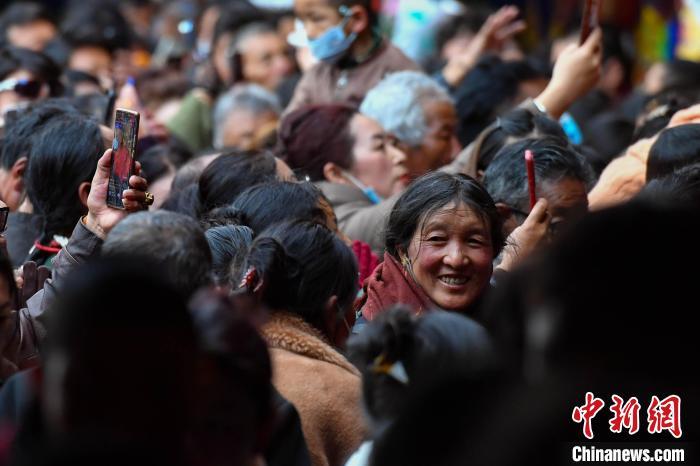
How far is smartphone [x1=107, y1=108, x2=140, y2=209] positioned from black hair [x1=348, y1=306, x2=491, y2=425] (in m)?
1.38

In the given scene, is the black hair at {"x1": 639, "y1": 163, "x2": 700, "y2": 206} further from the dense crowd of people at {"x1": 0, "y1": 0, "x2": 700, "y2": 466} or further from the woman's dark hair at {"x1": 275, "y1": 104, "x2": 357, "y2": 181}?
the woman's dark hair at {"x1": 275, "y1": 104, "x2": 357, "y2": 181}

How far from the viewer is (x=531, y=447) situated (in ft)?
7.02

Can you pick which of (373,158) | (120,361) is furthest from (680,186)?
(120,361)

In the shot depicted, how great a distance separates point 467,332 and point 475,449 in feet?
2.73

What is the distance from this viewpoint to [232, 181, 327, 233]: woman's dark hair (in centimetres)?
474

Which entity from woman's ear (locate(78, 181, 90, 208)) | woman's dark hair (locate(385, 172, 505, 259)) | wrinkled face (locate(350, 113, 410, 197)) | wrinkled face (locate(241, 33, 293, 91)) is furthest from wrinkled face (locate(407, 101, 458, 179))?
wrinkled face (locate(241, 33, 293, 91))

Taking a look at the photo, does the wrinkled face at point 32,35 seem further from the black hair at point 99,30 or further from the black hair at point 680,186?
the black hair at point 680,186

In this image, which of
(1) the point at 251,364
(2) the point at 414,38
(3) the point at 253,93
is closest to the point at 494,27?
(3) the point at 253,93

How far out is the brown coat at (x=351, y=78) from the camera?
7777mm

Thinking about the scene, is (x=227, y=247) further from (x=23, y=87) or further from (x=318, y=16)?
(x=318, y=16)

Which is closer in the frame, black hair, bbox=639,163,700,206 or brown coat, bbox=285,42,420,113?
black hair, bbox=639,163,700,206

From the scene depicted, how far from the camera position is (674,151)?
5.41 metres

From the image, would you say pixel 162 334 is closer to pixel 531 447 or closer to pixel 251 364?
pixel 251 364

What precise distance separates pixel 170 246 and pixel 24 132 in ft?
8.13
